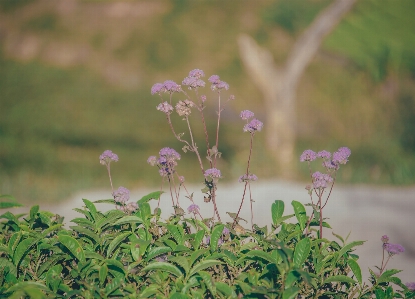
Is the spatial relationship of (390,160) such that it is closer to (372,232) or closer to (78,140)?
(372,232)

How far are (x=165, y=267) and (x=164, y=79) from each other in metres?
7.67

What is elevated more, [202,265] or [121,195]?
[121,195]

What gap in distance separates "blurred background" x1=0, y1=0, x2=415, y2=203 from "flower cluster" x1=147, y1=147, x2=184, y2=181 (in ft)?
12.5

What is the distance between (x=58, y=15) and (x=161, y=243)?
9353 millimetres

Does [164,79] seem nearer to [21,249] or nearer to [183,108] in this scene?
A: [183,108]

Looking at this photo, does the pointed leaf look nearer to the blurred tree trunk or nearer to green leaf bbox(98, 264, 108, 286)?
green leaf bbox(98, 264, 108, 286)

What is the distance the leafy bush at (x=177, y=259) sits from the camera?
217cm

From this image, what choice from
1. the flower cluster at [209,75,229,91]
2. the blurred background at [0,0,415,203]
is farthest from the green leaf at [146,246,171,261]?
the blurred background at [0,0,415,203]

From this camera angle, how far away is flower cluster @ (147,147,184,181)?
255cm

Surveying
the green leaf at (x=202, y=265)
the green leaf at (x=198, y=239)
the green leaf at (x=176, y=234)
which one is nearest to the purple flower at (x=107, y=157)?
the green leaf at (x=176, y=234)

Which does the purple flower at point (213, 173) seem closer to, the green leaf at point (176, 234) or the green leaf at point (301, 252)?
the green leaf at point (176, 234)

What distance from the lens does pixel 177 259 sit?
2.24 meters

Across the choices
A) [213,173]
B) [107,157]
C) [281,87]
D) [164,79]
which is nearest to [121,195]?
[107,157]

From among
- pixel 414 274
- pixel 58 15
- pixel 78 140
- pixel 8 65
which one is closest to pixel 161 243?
pixel 414 274
